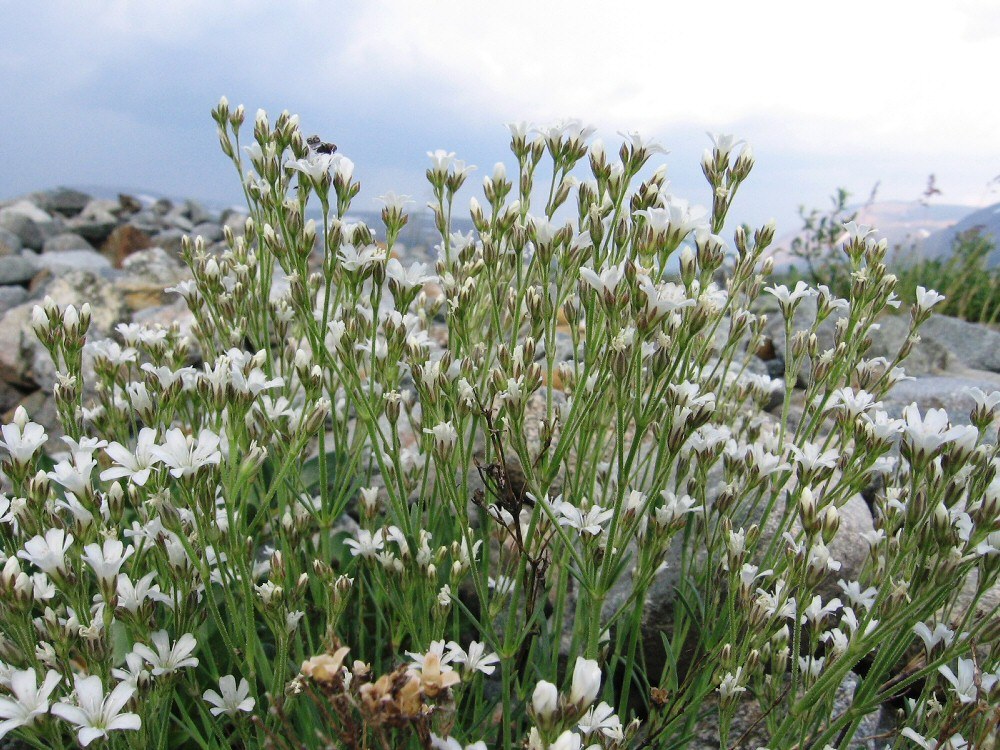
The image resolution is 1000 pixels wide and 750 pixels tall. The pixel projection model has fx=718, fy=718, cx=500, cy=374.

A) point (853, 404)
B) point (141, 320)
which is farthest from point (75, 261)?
point (853, 404)

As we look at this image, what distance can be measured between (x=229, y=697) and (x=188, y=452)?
71cm

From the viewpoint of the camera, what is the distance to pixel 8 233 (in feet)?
39.5

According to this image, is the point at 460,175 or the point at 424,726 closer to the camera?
the point at 424,726

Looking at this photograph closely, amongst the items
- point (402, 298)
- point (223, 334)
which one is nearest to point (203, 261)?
point (223, 334)

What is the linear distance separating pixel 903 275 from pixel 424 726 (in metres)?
9.76

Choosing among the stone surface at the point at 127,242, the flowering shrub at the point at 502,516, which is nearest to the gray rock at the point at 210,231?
the stone surface at the point at 127,242

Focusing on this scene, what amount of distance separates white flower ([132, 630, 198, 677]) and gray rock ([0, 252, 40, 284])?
33.1 ft

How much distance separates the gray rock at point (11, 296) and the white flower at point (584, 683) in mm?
9694

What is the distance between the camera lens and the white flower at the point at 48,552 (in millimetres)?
1725

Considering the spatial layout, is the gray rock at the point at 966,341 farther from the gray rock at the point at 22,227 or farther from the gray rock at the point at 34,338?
the gray rock at the point at 22,227

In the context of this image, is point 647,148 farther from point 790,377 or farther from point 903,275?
point 903,275

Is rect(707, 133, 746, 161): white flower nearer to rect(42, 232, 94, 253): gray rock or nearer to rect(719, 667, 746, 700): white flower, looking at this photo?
rect(719, 667, 746, 700): white flower

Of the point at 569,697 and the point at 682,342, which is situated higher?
the point at 682,342

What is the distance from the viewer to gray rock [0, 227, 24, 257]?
11297 mm
